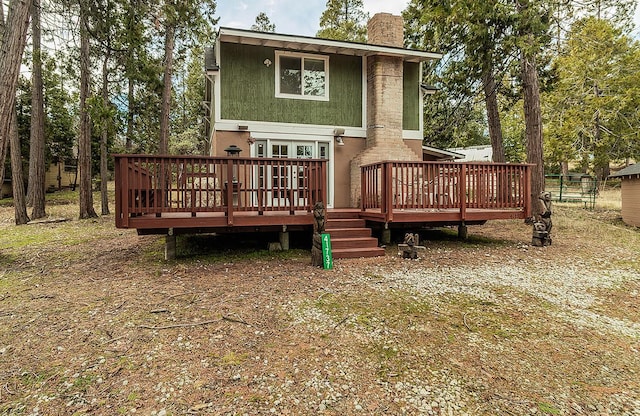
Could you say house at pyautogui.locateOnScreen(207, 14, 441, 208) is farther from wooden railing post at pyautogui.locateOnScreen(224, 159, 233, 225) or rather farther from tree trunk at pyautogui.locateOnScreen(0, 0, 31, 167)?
tree trunk at pyautogui.locateOnScreen(0, 0, 31, 167)

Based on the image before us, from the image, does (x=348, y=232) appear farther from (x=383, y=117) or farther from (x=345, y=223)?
(x=383, y=117)

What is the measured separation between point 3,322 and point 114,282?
1431 millimetres

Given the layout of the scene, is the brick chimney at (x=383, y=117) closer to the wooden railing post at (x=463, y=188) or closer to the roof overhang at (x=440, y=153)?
the roof overhang at (x=440, y=153)

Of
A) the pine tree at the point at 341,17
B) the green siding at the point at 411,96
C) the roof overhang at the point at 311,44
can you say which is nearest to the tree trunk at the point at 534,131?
the roof overhang at the point at 311,44

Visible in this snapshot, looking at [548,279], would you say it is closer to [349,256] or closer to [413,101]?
[349,256]

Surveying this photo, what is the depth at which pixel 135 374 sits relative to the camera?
2.61m

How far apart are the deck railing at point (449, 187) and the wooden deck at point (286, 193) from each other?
0.02 meters

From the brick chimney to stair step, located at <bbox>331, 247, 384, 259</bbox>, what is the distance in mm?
2737

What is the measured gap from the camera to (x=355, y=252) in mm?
6262

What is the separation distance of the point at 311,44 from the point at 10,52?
5991 millimetres

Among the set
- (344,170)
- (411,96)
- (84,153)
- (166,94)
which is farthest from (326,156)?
(84,153)

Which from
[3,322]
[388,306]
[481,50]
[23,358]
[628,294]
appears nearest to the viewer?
[23,358]

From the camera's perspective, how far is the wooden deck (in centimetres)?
555

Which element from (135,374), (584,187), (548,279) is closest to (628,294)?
(548,279)
